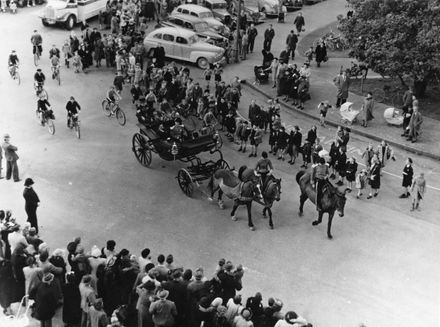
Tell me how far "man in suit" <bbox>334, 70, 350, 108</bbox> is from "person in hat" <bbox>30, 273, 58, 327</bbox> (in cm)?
1656

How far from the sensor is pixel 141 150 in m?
20.8

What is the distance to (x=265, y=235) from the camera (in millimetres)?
17297

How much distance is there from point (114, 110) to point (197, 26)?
10.7 m

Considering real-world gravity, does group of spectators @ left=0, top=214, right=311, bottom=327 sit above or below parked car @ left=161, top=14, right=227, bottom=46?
above

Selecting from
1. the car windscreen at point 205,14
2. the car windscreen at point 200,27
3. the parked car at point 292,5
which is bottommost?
the parked car at point 292,5

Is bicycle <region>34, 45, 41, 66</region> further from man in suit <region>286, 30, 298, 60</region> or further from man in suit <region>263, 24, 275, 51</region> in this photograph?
man in suit <region>286, 30, 298, 60</region>

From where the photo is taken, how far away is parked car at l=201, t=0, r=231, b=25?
122 feet

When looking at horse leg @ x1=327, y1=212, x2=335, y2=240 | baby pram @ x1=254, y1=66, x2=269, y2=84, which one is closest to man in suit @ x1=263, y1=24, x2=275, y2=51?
baby pram @ x1=254, y1=66, x2=269, y2=84

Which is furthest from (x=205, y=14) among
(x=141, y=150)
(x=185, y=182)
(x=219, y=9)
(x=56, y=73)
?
(x=185, y=182)

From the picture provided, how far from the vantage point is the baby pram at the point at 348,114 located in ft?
81.2

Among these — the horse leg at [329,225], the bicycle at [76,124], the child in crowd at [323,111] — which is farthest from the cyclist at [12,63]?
the horse leg at [329,225]

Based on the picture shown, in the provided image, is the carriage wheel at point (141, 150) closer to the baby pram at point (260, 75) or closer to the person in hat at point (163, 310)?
the person in hat at point (163, 310)

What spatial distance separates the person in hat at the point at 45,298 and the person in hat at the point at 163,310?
6.35ft

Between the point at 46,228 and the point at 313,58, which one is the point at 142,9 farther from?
the point at 46,228
